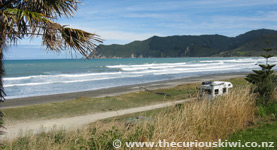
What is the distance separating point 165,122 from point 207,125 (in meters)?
1.20

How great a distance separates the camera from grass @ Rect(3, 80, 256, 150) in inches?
185

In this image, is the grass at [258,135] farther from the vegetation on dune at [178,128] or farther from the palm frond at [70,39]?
Answer: the palm frond at [70,39]

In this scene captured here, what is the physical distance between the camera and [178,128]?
203 inches

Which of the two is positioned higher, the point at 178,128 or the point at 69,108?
the point at 178,128

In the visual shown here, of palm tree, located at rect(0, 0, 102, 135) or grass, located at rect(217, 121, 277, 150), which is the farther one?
grass, located at rect(217, 121, 277, 150)

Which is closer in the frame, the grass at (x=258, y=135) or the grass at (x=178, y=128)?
the grass at (x=178, y=128)

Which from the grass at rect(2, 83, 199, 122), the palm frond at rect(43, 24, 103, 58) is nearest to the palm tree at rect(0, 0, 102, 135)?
the palm frond at rect(43, 24, 103, 58)

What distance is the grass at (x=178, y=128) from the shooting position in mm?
4691

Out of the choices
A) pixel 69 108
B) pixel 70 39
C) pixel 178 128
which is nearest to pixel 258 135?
pixel 178 128

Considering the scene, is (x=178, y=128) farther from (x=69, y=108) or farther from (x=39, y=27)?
(x=69, y=108)

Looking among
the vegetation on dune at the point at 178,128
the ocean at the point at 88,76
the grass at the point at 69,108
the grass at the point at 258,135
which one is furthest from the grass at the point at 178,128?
the grass at the point at 69,108

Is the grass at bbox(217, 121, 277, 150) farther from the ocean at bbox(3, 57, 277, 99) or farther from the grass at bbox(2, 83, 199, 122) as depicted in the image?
the grass at bbox(2, 83, 199, 122)

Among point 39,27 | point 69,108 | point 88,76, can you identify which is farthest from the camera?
point 88,76

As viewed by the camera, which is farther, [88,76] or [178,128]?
[88,76]
